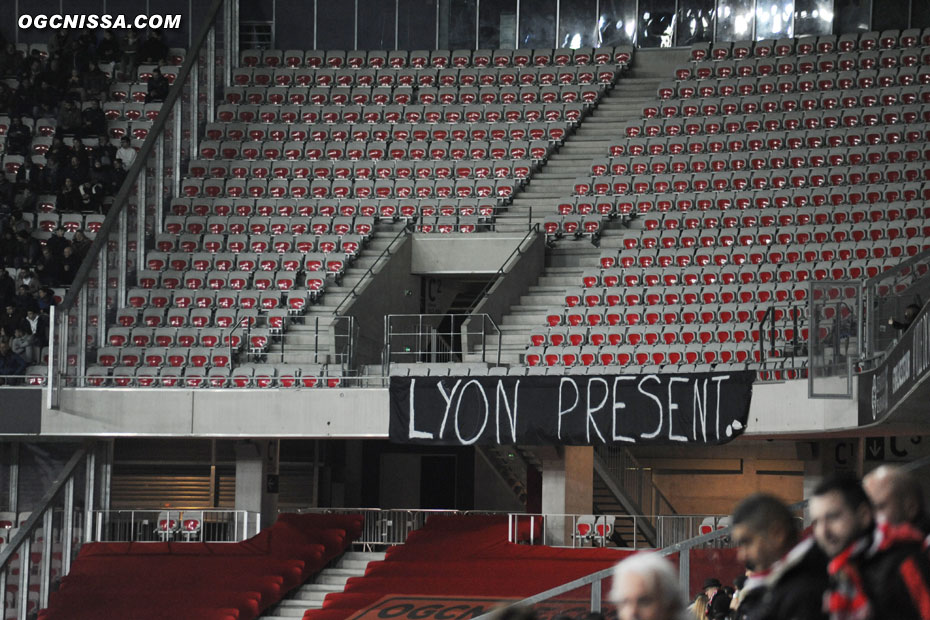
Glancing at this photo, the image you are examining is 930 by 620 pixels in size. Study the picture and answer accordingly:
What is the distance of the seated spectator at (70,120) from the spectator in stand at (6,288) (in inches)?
201

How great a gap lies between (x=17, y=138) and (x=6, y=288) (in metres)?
4.97

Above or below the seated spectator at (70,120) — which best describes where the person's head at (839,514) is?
below

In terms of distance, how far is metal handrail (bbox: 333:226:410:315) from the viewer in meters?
21.6

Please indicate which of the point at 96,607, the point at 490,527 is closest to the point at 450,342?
the point at 490,527

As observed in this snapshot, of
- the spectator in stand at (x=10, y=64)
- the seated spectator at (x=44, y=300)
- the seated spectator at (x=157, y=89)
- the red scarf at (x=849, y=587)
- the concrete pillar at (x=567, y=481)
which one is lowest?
the concrete pillar at (x=567, y=481)

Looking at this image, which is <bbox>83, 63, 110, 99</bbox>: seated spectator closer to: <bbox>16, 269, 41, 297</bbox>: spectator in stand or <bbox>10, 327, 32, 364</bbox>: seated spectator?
<bbox>16, 269, 41, 297</bbox>: spectator in stand

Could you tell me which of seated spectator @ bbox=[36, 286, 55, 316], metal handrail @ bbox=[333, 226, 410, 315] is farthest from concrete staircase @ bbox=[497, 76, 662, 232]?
seated spectator @ bbox=[36, 286, 55, 316]

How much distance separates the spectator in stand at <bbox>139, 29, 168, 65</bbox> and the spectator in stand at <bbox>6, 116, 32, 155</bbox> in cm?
346

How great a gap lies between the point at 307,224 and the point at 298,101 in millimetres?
4086

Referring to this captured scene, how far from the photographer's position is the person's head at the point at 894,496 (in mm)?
4434

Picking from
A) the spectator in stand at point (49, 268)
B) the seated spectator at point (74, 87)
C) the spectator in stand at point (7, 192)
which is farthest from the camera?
the seated spectator at point (74, 87)

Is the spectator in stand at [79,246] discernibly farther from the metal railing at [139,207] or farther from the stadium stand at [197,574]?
the stadium stand at [197,574]

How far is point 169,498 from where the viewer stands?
24312mm

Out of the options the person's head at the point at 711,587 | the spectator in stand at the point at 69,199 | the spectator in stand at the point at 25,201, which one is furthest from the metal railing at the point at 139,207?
the person's head at the point at 711,587
